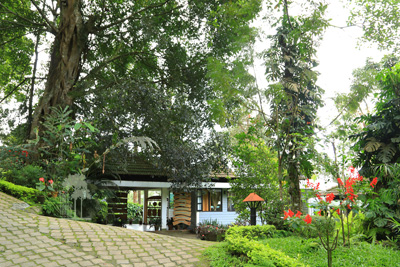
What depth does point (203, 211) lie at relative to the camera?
699 inches

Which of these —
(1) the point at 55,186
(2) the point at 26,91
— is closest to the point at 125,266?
(1) the point at 55,186

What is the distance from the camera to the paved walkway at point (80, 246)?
5.12m

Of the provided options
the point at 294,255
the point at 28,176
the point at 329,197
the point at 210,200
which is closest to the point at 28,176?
the point at 28,176

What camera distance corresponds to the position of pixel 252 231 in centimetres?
719

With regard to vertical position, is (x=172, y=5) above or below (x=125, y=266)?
above

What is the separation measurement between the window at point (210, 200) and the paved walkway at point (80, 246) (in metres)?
11.0

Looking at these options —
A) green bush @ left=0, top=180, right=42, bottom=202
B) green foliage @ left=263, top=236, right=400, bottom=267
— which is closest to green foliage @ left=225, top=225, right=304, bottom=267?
green foliage @ left=263, top=236, right=400, bottom=267

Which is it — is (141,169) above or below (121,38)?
below

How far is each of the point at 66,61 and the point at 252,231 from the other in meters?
9.15

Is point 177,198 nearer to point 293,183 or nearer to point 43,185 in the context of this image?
point 293,183

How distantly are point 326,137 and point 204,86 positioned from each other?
5.38 meters

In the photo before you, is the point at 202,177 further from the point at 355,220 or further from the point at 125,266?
the point at 125,266

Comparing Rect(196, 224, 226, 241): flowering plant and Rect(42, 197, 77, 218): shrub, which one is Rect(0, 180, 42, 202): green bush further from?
Rect(196, 224, 226, 241): flowering plant

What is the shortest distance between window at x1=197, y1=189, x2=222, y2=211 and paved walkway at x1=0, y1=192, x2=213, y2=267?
1101cm
